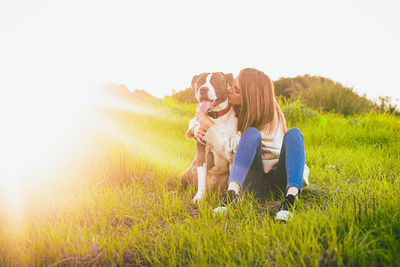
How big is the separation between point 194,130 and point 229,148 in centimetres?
44

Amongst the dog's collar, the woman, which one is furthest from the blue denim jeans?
the dog's collar

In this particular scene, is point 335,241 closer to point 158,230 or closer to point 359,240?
point 359,240

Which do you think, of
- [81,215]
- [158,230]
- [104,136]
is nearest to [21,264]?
[81,215]

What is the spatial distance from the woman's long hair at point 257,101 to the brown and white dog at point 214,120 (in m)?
0.17

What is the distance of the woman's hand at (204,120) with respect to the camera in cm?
293

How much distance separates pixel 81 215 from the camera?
2557mm

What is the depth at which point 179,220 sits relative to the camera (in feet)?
8.23

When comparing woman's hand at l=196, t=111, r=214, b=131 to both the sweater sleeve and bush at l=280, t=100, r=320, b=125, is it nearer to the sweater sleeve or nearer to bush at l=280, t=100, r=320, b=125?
the sweater sleeve

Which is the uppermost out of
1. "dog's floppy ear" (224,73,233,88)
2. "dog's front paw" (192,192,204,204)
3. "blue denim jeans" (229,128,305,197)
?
"dog's floppy ear" (224,73,233,88)

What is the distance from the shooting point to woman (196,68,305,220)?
8.13ft

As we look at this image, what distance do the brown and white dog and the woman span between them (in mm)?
71

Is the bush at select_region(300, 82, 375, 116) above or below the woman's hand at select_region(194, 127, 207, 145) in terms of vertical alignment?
above

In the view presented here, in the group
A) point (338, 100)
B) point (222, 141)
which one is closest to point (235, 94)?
point (222, 141)

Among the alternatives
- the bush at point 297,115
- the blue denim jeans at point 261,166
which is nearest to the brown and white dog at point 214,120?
the blue denim jeans at point 261,166
